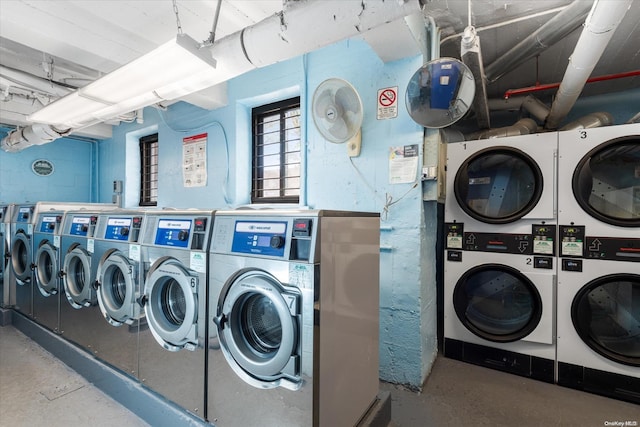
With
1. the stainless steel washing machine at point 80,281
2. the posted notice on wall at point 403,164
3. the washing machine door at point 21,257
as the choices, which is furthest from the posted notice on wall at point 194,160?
the posted notice on wall at point 403,164

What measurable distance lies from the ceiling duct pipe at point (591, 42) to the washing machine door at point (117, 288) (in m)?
3.19

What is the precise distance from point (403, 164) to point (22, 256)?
434 centimetres

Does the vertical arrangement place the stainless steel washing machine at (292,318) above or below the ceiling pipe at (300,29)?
below

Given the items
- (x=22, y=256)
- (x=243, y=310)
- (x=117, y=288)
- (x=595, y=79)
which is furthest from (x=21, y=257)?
(x=595, y=79)

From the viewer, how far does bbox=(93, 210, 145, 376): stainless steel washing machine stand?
193 cm

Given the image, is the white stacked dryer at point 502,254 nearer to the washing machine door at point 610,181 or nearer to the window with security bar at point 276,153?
the washing machine door at point 610,181

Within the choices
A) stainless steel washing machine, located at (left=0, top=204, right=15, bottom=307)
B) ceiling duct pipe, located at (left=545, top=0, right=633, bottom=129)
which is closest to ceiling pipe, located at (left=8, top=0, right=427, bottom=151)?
ceiling duct pipe, located at (left=545, top=0, right=633, bottom=129)

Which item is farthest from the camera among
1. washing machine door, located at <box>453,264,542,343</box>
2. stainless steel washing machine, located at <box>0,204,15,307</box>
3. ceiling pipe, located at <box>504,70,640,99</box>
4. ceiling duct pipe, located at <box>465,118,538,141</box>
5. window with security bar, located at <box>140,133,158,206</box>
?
window with security bar, located at <box>140,133,158,206</box>

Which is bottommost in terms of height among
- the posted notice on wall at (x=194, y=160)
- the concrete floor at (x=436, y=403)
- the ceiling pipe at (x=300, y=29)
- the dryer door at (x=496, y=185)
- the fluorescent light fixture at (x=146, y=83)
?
the concrete floor at (x=436, y=403)

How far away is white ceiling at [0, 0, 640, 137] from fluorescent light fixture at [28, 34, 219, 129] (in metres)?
0.44

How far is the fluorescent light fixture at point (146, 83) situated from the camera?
1655 millimetres

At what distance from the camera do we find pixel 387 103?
7.49 feet

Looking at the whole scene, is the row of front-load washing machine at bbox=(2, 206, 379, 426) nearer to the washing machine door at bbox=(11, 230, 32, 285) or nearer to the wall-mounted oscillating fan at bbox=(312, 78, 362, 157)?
the wall-mounted oscillating fan at bbox=(312, 78, 362, 157)

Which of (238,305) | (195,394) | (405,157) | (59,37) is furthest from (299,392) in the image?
(59,37)
